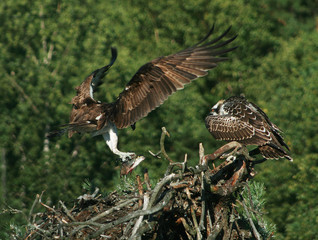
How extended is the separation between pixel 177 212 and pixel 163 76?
6.90 ft

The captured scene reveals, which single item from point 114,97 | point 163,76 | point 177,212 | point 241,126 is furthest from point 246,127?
point 114,97

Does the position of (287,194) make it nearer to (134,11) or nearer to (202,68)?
(202,68)

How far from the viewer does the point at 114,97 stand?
1802 centimetres

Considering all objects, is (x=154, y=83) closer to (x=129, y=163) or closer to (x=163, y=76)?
(x=163, y=76)

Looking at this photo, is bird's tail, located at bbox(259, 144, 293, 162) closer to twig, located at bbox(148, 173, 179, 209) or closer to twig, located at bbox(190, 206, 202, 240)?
twig, located at bbox(190, 206, 202, 240)

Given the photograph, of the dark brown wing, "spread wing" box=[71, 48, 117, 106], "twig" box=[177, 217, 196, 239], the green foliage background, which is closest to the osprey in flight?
the dark brown wing

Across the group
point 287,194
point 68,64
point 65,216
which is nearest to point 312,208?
point 287,194

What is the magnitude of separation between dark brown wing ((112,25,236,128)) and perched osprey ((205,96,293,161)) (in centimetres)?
116

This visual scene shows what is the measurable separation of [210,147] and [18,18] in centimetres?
763

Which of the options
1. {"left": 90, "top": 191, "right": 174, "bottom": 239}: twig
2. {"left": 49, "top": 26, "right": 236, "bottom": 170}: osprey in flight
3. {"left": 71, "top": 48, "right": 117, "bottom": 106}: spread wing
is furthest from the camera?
{"left": 71, "top": 48, "right": 117, "bottom": 106}: spread wing

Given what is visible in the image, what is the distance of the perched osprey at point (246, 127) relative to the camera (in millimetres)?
8562

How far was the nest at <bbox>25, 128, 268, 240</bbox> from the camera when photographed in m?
6.90

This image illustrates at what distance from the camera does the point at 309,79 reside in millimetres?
19516

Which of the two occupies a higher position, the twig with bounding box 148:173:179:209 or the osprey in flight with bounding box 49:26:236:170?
the osprey in flight with bounding box 49:26:236:170
